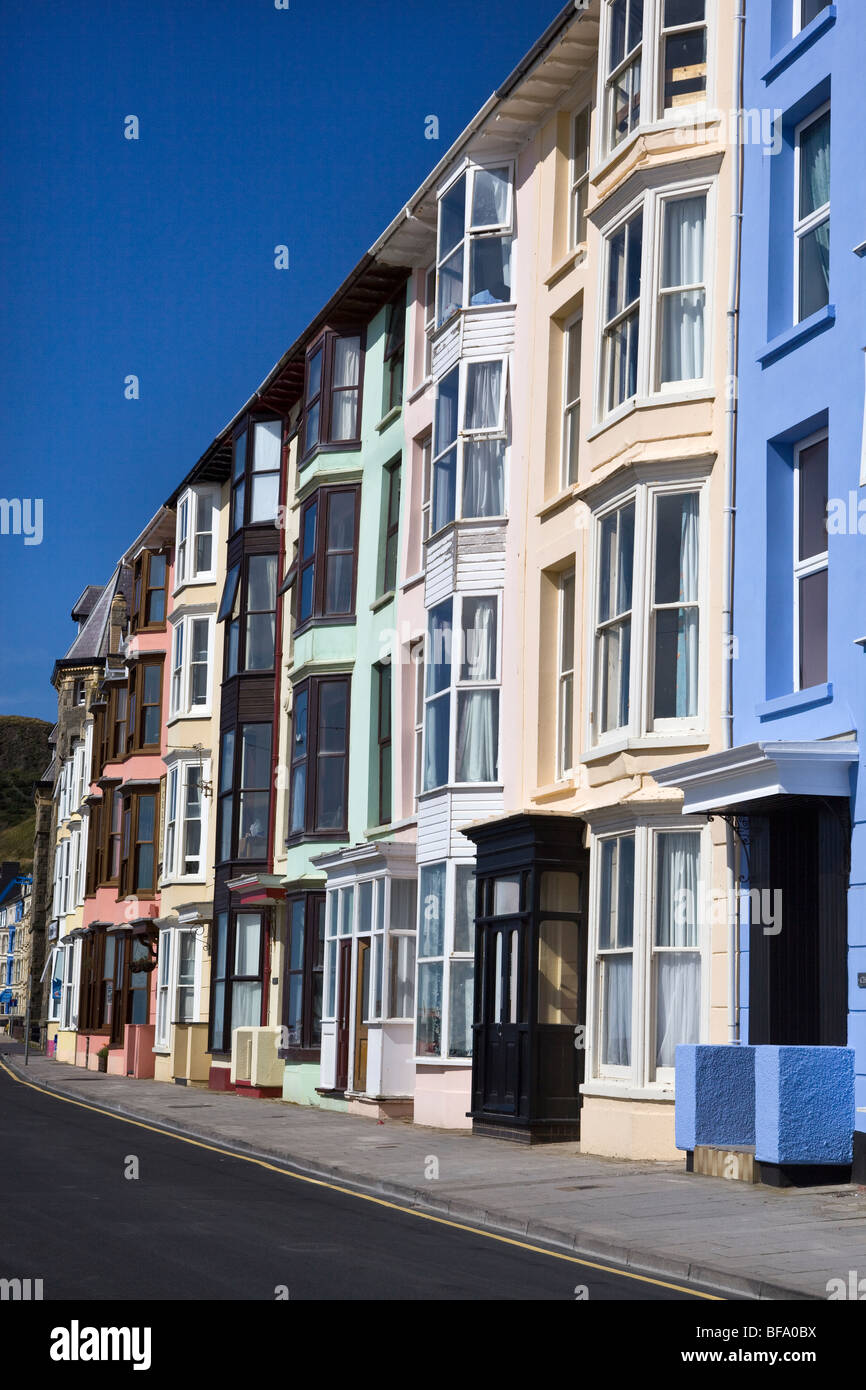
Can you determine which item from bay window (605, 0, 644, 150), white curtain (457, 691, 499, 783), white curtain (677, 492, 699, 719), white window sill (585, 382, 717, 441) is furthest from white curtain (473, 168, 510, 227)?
white curtain (677, 492, 699, 719)

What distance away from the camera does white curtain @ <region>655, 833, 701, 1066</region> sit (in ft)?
60.0

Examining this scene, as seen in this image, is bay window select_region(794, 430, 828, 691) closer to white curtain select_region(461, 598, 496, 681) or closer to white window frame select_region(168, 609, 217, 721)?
white curtain select_region(461, 598, 496, 681)

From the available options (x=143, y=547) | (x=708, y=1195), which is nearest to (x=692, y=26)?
(x=708, y=1195)

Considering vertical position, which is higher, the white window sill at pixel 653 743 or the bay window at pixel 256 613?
the bay window at pixel 256 613

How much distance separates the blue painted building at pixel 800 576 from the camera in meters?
15.6

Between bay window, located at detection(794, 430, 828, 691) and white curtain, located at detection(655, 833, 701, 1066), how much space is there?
244 cm

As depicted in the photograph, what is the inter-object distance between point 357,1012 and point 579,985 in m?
7.66

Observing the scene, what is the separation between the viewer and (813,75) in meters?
17.5

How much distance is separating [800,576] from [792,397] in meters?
1.80

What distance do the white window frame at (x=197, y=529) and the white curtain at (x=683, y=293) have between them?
75.7 ft

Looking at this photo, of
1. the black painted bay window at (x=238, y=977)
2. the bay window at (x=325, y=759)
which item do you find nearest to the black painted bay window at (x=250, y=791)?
the black painted bay window at (x=238, y=977)

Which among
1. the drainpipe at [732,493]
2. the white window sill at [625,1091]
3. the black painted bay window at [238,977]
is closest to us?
the drainpipe at [732,493]

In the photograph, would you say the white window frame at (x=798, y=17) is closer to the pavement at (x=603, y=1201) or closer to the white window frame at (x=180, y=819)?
the pavement at (x=603, y=1201)
